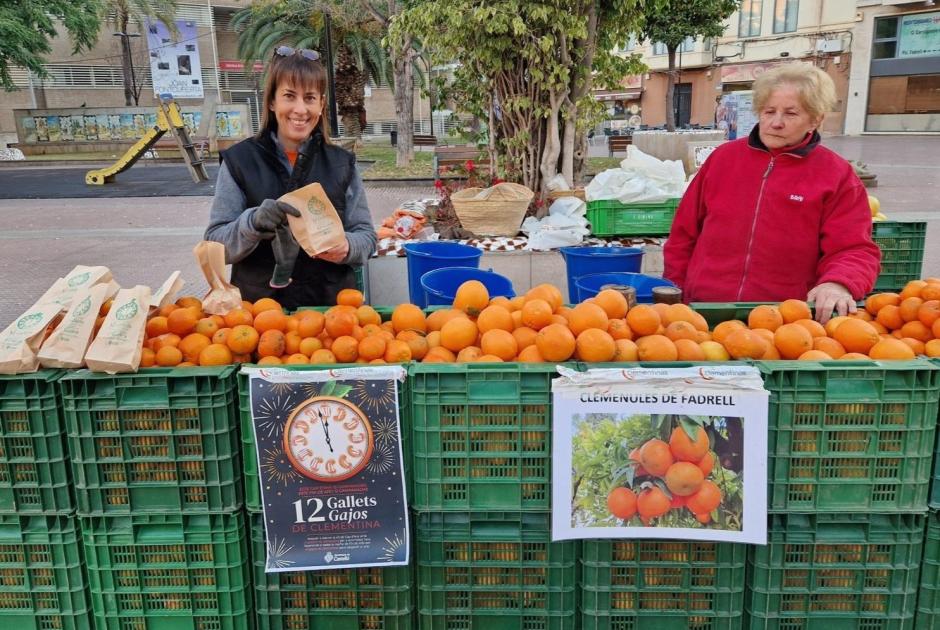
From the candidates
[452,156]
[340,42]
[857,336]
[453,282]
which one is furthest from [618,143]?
[857,336]

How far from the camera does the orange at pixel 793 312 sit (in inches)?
91.9

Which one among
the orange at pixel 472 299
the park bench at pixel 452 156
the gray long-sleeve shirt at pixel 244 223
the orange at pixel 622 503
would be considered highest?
the park bench at pixel 452 156

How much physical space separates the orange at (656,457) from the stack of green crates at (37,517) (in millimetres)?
1571

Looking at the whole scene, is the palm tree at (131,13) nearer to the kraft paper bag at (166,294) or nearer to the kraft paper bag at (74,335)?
the kraft paper bag at (166,294)

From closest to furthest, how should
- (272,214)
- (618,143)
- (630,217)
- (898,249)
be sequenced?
(272,214) < (898,249) < (630,217) < (618,143)

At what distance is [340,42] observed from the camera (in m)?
26.3

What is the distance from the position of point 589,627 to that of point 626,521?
0.33 m

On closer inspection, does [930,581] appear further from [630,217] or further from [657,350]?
[630,217]

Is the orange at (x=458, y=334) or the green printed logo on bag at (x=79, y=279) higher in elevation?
the green printed logo on bag at (x=79, y=279)

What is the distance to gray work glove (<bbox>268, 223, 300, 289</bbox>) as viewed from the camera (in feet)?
8.71

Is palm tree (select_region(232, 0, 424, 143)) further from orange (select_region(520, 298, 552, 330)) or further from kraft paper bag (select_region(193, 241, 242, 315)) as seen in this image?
orange (select_region(520, 298, 552, 330))

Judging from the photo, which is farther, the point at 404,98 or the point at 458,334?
the point at 404,98

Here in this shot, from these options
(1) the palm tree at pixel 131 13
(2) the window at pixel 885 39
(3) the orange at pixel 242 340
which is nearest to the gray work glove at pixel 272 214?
(3) the orange at pixel 242 340

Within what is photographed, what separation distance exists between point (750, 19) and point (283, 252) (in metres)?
39.0
